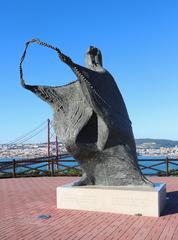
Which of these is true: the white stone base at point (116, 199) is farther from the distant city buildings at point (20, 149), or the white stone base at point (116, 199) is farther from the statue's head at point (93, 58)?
the distant city buildings at point (20, 149)

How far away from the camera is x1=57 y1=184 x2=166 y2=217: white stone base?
6.78 meters

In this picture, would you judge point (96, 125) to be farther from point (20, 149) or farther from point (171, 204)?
point (20, 149)

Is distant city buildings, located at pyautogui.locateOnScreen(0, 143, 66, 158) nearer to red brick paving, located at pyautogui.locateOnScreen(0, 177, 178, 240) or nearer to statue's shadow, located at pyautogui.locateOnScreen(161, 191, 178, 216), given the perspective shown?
statue's shadow, located at pyautogui.locateOnScreen(161, 191, 178, 216)

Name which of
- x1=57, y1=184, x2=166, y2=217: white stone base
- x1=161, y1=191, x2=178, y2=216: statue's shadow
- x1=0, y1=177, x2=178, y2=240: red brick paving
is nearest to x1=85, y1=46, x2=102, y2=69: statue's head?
x1=57, y1=184, x2=166, y2=217: white stone base

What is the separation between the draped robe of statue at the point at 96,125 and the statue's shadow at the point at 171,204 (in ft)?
2.36

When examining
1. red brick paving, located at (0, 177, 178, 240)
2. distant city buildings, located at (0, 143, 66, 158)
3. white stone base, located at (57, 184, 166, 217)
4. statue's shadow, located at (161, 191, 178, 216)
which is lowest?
red brick paving, located at (0, 177, 178, 240)

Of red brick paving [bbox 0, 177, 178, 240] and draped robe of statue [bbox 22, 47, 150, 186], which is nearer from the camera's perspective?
red brick paving [bbox 0, 177, 178, 240]

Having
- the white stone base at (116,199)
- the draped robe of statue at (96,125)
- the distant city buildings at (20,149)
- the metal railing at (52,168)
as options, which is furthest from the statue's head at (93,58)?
the distant city buildings at (20,149)

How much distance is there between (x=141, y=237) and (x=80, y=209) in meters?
2.34

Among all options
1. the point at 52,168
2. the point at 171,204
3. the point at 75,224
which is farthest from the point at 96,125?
the point at 52,168

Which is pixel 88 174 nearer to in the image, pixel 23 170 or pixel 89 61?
pixel 89 61

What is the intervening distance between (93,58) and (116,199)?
10.3 ft

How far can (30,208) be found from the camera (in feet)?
25.4

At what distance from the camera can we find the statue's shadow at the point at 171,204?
706 centimetres
